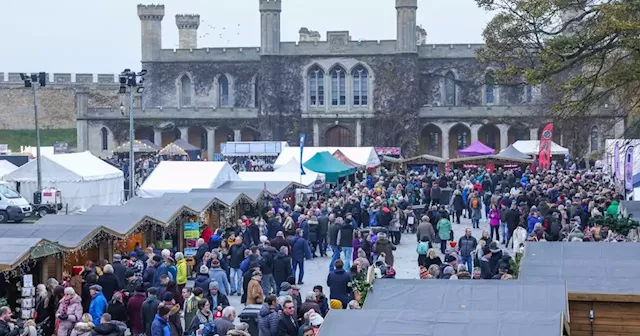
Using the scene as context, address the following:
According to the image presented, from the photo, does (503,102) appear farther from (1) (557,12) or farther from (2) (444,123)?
(1) (557,12)

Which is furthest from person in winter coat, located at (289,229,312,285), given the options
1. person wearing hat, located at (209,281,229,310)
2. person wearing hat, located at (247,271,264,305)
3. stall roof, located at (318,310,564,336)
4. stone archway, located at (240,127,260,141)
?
stone archway, located at (240,127,260,141)

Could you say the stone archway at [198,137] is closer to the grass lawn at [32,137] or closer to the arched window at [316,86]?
the arched window at [316,86]

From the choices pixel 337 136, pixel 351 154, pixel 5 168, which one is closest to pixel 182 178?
pixel 5 168

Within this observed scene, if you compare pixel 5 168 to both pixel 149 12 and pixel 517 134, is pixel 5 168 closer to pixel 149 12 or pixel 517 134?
pixel 149 12

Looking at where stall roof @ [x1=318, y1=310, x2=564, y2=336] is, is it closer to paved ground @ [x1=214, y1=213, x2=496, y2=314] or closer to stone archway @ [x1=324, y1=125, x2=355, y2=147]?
paved ground @ [x1=214, y1=213, x2=496, y2=314]

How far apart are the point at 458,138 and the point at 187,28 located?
21075 mm

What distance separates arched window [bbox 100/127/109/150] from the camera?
2463 inches

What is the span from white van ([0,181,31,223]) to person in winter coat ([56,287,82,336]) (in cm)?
1846

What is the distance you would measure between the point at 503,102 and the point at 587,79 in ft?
139

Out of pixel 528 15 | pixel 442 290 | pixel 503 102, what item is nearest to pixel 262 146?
pixel 503 102

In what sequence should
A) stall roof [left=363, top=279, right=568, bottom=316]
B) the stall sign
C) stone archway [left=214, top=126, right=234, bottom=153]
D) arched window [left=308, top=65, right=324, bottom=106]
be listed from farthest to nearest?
stone archway [left=214, top=126, right=234, bottom=153], arched window [left=308, top=65, right=324, bottom=106], the stall sign, stall roof [left=363, top=279, right=568, bottom=316]

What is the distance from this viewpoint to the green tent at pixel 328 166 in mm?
33938

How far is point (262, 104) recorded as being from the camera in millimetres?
62094

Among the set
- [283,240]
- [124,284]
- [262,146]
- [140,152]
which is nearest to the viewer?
[124,284]
